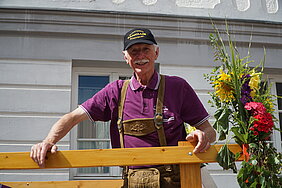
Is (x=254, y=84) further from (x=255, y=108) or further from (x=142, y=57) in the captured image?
(x=142, y=57)

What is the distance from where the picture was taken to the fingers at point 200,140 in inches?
76.0

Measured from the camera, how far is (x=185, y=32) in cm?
468

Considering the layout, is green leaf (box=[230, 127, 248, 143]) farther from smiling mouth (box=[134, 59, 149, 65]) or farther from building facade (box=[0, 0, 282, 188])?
building facade (box=[0, 0, 282, 188])

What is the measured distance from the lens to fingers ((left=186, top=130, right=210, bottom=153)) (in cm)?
193

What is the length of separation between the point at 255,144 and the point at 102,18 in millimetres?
2997

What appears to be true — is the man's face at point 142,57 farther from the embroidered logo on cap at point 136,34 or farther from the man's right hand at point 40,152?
the man's right hand at point 40,152

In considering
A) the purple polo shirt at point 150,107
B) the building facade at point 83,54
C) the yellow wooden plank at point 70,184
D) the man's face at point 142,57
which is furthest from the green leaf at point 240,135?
the building facade at point 83,54

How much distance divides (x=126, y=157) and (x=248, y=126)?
692 millimetres

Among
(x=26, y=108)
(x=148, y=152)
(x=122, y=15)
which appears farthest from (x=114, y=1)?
(x=148, y=152)

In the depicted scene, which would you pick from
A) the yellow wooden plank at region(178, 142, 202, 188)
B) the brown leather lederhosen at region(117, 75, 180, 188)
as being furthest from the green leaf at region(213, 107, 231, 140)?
the brown leather lederhosen at region(117, 75, 180, 188)

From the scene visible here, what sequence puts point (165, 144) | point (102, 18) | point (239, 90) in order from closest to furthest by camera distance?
point (239, 90) → point (165, 144) → point (102, 18)

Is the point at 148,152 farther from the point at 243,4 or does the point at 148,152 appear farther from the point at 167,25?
the point at 243,4

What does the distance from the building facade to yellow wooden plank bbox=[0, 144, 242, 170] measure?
7.44 ft

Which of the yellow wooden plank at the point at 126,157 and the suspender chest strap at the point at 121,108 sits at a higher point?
the suspender chest strap at the point at 121,108
